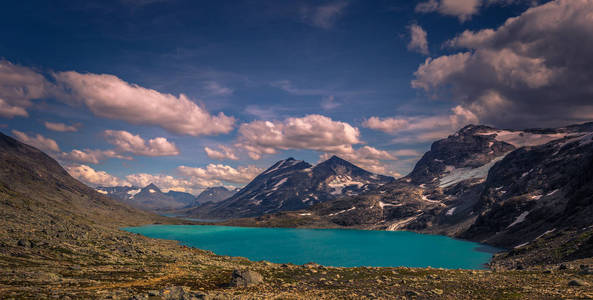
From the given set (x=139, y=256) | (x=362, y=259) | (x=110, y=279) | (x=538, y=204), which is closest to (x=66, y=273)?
(x=110, y=279)

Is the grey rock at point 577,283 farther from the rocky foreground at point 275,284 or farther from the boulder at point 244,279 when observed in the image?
the boulder at point 244,279

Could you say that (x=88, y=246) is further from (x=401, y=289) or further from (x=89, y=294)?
(x=401, y=289)

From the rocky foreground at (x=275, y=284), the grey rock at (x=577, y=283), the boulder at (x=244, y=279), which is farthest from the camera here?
the boulder at (x=244, y=279)

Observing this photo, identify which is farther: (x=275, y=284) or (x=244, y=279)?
(x=244, y=279)

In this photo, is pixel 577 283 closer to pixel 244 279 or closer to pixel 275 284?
pixel 275 284

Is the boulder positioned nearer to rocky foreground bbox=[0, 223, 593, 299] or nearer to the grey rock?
rocky foreground bbox=[0, 223, 593, 299]

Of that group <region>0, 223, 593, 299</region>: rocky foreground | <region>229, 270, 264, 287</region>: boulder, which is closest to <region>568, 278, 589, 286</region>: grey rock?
<region>0, 223, 593, 299</region>: rocky foreground

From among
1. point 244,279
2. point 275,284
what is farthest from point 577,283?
point 244,279

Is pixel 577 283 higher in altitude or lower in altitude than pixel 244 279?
higher

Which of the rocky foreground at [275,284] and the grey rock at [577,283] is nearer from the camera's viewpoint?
the rocky foreground at [275,284]

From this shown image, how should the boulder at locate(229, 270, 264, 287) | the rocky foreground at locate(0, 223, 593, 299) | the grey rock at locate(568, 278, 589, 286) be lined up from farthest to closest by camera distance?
1. the boulder at locate(229, 270, 264, 287)
2. the grey rock at locate(568, 278, 589, 286)
3. the rocky foreground at locate(0, 223, 593, 299)

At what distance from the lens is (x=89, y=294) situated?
30797 mm

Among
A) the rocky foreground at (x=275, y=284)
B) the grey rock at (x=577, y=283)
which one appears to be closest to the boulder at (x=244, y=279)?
Answer: the rocky foreground at (x=275, y=284)

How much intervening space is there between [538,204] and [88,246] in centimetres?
24996
